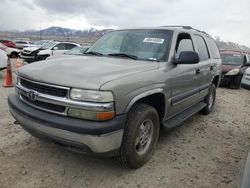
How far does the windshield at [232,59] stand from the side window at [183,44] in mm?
7382

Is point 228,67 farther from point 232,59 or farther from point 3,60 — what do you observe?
point 3,60

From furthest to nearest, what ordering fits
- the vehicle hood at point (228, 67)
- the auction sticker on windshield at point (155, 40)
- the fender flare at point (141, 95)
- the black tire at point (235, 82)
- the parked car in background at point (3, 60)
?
1. the vehicle hood at point (228, 67)
2. the black tire at point (235, 82)
3. the parked car in background at point (3, 60)
4. the auction sticker on windshield at point (155, 40)
5. the fender flare at point (141, 95)

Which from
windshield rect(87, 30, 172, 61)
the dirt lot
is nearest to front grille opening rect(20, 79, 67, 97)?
the dirt lot

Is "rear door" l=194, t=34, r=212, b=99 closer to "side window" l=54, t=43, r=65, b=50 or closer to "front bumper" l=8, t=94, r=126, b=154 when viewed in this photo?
"front bumper" l=8, t=94, r=126, b=154

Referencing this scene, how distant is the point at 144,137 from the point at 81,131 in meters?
1.09

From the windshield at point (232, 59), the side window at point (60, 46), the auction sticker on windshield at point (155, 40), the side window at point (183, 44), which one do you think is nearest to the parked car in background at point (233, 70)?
the windshield at point (232, 59)

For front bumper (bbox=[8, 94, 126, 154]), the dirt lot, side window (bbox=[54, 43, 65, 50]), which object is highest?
front bumper (bbox=[8, 94, 126, 154])

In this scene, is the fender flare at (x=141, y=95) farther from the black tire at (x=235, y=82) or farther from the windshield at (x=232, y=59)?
the windshield at (x=232, y=59)

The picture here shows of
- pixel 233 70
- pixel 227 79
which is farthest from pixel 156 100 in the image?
pixel 233 70

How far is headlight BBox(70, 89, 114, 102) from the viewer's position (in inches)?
102

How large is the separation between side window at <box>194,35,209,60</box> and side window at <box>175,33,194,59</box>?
1.31 ft

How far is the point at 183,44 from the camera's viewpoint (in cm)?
434

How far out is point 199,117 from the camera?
5852mm

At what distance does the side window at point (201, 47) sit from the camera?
504cm
